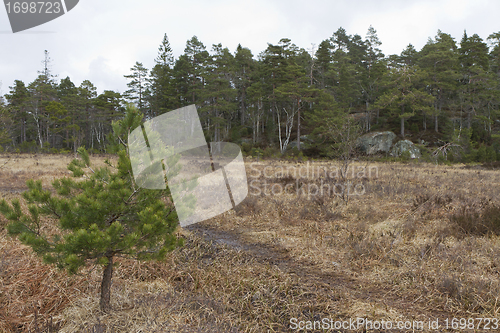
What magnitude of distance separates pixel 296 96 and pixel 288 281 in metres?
29.8

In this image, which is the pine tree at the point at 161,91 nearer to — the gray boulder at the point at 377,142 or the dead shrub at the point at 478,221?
the gray boulder at the point at 377,142

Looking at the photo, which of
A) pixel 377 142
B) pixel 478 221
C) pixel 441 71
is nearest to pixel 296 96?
pixel 377 142

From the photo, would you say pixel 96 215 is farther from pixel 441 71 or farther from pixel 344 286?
pixel 441 71

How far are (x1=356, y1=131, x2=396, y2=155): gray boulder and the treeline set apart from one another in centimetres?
194

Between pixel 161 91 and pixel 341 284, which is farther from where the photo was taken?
pixel 161 91

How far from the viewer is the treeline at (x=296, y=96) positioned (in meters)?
31.2

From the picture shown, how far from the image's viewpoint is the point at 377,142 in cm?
3014

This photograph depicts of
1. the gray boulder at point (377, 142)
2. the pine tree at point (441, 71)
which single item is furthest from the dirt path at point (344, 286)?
the pine tree at point (441, 71)

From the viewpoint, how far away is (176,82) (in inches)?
1436

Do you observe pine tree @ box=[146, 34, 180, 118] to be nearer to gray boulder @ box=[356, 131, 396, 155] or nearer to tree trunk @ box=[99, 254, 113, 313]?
gray boulder @ box=[356, 131, 396, 155]

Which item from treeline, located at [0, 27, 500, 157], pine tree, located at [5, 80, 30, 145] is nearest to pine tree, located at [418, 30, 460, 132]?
treeline, located at [0, 27, 500, 157]

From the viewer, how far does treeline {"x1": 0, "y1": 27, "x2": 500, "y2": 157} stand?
3122 cm

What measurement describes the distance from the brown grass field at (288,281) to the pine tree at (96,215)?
0.37m

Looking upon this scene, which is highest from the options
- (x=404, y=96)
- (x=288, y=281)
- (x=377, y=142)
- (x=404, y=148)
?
(x=404, y=96)
